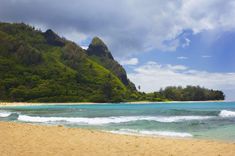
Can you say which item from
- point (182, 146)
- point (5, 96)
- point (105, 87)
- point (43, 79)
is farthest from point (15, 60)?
point (182, 146)

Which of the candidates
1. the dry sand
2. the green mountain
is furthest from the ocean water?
the green mountain

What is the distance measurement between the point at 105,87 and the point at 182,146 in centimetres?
16106

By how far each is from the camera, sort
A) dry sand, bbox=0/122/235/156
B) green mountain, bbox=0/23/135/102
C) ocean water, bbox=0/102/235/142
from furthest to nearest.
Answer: green mountain, bbox=0/23/135/102, ocean water, bbox=0/102/235/142, dry sand, bbox=0/122/235/156

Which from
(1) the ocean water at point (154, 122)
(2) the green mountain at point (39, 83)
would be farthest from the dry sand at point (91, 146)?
(2) the green mountain at point (39, 83)

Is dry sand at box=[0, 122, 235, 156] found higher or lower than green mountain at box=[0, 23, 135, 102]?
lower

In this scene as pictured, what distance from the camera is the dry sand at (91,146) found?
13227mm

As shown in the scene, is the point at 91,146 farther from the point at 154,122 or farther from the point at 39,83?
the point at 39,83

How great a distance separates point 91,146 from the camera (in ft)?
48.7

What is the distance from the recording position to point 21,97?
508 feet

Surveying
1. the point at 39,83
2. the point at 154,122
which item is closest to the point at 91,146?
the point at 154,122

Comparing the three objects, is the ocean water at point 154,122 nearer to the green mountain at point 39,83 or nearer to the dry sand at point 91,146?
the dry sand at point 91,146

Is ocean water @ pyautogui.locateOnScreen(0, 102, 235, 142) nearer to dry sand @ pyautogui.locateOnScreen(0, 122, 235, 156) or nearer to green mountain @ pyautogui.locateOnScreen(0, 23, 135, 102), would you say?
dry sand @ pyautogui.locateOnScreen(0, 122, 235, 156)

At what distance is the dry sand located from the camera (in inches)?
521

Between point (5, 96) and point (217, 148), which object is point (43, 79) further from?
point (217, 148)
